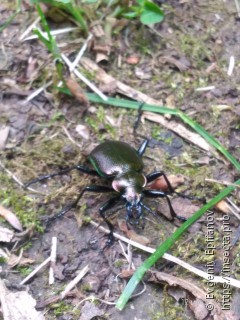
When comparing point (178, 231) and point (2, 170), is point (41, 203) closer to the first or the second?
point (2, 170)

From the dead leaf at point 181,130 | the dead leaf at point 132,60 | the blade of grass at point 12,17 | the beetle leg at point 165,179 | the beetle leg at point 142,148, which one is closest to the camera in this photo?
the beetle leg at point 165,179

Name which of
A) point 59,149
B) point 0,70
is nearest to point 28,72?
point 0,70

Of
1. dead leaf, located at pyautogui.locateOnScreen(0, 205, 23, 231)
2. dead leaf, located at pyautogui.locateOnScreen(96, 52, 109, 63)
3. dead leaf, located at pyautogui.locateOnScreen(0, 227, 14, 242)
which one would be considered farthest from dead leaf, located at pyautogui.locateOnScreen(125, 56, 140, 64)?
dead leaf, located at pyautogui.locateOnScreen(0, 227, 14, 242)

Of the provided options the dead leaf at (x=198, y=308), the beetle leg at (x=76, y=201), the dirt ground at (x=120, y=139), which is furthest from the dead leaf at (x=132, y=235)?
the dead leaf at (x=198, y=308)

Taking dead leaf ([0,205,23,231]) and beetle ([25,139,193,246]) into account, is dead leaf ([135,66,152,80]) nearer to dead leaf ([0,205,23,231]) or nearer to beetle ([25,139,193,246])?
beetle ([25,139,193,246])

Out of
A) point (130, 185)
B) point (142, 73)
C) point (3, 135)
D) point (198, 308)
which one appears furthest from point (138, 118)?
point (198, 308)

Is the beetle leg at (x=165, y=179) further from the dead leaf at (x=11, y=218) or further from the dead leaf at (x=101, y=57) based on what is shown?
the dead leaf at (x=101, y=57)

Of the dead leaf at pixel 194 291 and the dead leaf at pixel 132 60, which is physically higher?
the dead leaf at pixel 132 60
